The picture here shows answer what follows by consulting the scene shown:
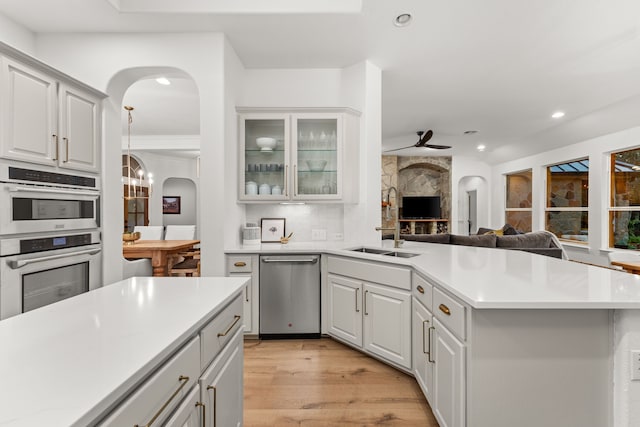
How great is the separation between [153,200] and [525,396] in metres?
7.41

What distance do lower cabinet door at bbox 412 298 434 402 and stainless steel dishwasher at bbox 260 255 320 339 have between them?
1.01 metres

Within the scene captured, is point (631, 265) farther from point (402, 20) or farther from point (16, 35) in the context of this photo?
point (16, 35)

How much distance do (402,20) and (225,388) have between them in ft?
9.09

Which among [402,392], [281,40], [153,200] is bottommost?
[402,392]

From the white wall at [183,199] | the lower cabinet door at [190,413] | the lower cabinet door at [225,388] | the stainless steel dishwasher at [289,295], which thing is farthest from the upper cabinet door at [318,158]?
the white wall at [183,199]

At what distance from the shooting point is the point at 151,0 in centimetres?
236

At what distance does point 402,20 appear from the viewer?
8.21 ft

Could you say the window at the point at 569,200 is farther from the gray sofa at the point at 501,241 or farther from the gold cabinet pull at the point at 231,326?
the gold cabinet pull at the point at 231,326

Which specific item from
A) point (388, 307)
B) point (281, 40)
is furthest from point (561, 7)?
point (388, 307)

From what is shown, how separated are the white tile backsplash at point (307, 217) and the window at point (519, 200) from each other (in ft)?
20.6

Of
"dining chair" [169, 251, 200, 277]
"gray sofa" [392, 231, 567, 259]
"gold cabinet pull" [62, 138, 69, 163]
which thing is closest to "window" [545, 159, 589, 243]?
"gray sofa" [392, 231, 567, 259]

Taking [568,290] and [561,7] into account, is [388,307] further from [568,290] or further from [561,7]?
[561,7]

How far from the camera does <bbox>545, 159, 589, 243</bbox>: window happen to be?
6.12 meters

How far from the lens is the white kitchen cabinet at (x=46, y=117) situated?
1715mm
